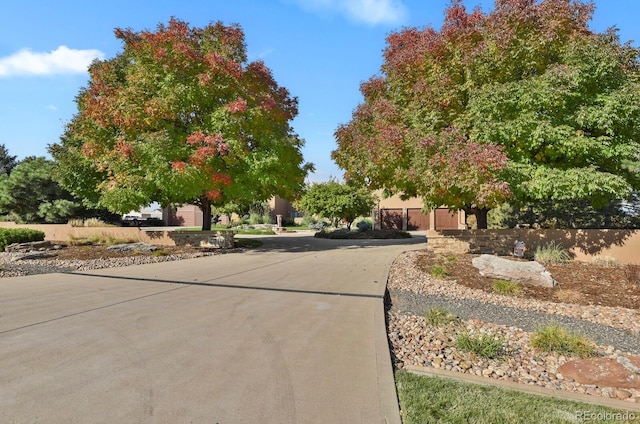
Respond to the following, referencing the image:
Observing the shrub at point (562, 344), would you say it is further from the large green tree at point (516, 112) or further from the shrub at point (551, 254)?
the shrub at point (551, 254)

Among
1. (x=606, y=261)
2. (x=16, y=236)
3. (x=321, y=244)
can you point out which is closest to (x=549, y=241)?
(x=606, y=261)

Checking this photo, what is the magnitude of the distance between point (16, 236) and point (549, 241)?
18.8 metres

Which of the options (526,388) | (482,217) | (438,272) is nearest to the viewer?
(526,388)

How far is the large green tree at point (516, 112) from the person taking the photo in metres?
8.50

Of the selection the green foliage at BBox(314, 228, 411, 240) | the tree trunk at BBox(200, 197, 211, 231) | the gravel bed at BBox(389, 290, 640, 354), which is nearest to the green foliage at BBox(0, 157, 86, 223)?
the tree trunk at BBox(200, 197, 211, 231)

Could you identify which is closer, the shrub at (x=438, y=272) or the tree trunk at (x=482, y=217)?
the shrub at (x=438, y=272)

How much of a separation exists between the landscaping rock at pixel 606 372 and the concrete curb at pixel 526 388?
0.24 m

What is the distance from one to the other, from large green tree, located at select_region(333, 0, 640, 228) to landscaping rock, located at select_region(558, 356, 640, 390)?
5.34 meters

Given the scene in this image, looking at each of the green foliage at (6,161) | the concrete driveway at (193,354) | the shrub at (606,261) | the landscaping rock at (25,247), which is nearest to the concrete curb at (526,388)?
the concrete driveway at (193,354)

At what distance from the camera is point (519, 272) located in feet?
24.9

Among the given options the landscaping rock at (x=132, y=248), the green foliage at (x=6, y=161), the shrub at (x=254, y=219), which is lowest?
the landscaping rock at (x=132, y=248)

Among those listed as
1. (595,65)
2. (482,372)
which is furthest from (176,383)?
(595,65)

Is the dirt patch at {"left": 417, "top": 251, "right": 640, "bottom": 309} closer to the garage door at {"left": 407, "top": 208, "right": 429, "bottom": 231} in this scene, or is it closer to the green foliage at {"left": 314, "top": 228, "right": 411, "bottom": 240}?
the green foliage at {"left": 314, "top": 228, "right": 411, "bottom": 240}

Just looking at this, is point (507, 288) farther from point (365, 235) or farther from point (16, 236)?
point (16, 236)
